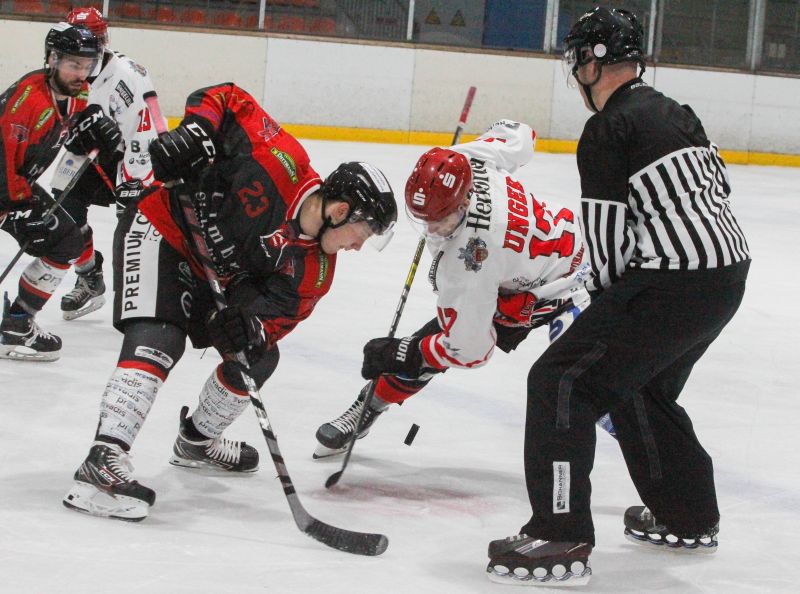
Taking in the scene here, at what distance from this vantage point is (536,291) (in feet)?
10.2

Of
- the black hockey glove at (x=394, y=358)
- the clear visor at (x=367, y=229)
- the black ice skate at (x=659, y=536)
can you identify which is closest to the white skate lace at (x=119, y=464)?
the black hockey glove at (x=394, y=358)

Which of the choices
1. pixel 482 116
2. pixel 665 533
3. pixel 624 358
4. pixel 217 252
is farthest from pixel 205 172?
pixel 482 116

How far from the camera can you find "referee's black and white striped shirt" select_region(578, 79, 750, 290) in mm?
2453

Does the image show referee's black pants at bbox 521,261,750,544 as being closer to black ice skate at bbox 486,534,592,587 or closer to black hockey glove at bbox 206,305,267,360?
black ice skate at bbox 486,534,592,587

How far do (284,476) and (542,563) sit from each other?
2.01 feet

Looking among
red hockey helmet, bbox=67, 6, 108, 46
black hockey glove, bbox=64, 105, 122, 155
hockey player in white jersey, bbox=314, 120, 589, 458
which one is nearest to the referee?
hockey player in white jersey, bbox=314, 120, 589, 458

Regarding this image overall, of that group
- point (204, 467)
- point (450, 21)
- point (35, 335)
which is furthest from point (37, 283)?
point (450, 21)

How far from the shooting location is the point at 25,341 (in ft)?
13.5

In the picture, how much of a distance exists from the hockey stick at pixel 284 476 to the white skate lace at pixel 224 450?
1.11ft

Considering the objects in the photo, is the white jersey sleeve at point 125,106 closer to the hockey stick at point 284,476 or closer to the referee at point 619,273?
the hockey stick at point 284,476

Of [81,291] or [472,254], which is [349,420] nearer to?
[472,254]

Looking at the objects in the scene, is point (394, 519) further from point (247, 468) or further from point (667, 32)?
point (667, 32)

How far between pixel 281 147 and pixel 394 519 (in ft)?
3.01

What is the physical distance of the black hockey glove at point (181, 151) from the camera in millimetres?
2748
